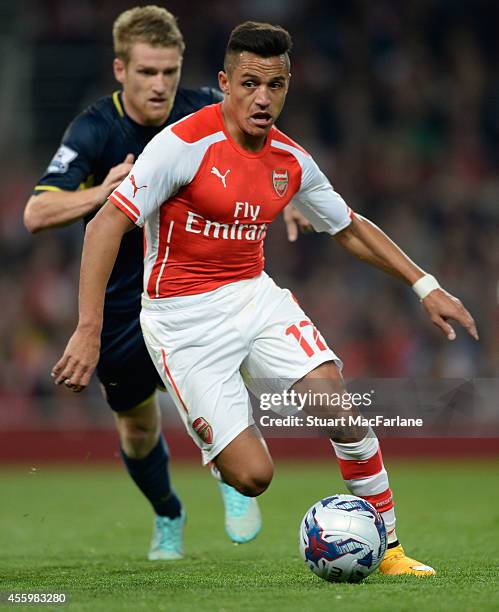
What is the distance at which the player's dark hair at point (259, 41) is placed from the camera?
513 cm

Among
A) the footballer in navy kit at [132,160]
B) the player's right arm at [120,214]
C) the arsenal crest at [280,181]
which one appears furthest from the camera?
the footballer in navy kit at [132,160]

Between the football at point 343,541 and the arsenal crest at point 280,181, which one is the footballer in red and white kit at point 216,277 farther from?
the football at point 343,541

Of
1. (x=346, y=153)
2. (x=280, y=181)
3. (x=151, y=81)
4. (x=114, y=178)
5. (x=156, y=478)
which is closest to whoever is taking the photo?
(x=280, y=181)

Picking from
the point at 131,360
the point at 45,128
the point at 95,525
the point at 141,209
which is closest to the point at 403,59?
the point at 45,128

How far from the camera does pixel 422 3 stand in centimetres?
1689

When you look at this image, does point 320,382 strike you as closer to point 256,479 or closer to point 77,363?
point 256,479

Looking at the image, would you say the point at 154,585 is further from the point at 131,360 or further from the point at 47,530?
the point at 47,530

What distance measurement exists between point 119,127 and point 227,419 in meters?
1.96

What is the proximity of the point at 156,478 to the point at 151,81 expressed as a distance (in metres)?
2.24

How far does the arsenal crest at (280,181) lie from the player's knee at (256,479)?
1.23 meters

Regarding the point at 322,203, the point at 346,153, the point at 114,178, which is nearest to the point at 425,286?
the point at 322,203

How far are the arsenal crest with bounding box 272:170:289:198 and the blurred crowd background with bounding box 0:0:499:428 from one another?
829cm

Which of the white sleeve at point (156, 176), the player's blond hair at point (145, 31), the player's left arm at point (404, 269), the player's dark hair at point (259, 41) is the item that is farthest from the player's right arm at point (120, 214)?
the player's blond hair at point (145, 31)

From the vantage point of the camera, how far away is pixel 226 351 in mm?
5371
